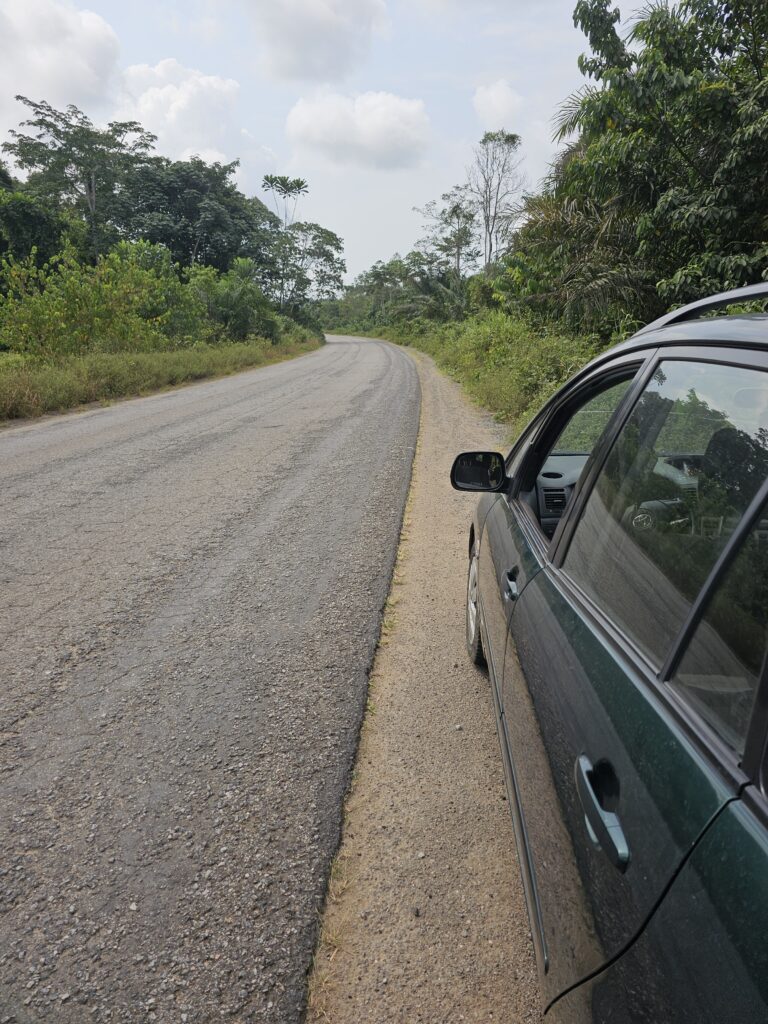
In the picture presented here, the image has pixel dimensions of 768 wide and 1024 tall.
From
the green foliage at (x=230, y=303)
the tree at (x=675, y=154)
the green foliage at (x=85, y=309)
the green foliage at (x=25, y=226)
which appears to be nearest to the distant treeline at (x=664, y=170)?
the tree at (x=675, y=154)

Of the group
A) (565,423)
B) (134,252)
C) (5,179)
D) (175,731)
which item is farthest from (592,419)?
(5,179)

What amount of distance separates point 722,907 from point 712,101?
407 inches

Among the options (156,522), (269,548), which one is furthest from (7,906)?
(156,522)

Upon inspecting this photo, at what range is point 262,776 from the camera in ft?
8.13

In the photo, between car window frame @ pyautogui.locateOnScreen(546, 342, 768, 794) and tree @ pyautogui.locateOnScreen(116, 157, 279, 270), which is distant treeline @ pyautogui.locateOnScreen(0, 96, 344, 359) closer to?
tree @ pyautogui.locateOnScreen(116, 157, 279, 270)

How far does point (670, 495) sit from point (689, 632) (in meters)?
0.40

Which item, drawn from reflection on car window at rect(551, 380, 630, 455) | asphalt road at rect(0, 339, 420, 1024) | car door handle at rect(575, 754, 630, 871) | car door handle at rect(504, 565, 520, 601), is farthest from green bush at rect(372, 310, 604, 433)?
car door handle at rect(575, 754, 630, 871)

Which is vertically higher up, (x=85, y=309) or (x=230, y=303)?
(x=230, y=303)

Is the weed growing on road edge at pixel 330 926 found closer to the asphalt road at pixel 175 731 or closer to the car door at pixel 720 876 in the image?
the asphalt road at pixel 175 731

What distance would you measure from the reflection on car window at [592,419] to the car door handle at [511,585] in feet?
1.65

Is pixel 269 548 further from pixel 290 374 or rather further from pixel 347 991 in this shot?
pixel 290 374

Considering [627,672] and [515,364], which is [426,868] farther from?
[515,364]

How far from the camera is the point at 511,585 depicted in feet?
7.27

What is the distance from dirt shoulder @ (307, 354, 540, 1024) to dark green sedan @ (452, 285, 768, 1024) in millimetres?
448
